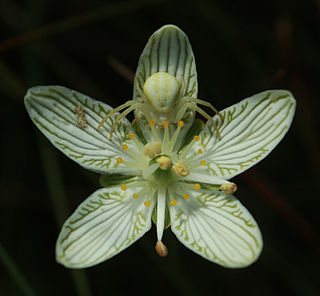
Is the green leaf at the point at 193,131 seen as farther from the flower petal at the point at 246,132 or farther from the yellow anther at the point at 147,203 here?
the yellow anther at the point at 147,203

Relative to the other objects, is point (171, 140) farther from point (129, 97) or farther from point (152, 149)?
point (129, 97)

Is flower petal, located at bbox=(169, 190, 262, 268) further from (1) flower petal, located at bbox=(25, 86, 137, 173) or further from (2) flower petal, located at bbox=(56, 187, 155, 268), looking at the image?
(1) flower petal, located at bbox=(25, 86, 137, 173)

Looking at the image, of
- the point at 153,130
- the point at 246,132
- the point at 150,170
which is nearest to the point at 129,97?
the point at 153,130

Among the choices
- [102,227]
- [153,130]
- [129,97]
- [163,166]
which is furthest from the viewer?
[129,97]

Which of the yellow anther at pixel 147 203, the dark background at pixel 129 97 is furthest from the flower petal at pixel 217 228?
the dark background at pixel 129 97

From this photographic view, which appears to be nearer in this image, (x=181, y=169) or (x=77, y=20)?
(x=181, y=169)

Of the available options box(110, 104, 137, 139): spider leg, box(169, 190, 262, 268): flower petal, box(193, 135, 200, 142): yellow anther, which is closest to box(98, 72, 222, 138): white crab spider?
box(110, 104, 137, 139): spider leg

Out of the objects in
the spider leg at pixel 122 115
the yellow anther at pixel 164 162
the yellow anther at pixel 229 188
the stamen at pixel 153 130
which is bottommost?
the yellow anther at pixel 229 188
